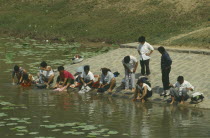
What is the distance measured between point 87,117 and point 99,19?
2669cm

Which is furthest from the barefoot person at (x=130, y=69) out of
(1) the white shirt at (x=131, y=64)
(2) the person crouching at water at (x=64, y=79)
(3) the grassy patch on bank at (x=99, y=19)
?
(3) the grassy patch on bank at (x=99, y=19)

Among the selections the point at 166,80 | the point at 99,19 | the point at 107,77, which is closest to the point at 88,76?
the point at 107,77

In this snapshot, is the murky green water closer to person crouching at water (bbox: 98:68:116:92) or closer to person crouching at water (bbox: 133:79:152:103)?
person crouching at water (bbox: 133:79:152:103)

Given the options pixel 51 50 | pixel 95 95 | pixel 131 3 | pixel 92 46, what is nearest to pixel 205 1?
pixel 131 3

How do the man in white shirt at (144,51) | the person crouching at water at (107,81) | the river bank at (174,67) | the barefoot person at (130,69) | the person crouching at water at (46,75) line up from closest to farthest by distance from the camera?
the river bank at (174,67) < the barefoot person at (130,69) < the person crouching at water at (107,81) < the man in white shirt at (144,51) < the person crouching at water at (46,75)

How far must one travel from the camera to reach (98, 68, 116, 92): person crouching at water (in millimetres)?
23766

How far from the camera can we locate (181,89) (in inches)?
840

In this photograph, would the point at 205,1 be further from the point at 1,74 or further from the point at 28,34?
the point at 1,74

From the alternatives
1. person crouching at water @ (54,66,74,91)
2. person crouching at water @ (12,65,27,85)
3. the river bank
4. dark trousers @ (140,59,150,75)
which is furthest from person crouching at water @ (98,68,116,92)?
person crouching at water @ (12,65,27,85)

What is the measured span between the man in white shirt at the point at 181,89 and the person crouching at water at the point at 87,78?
4.02 m

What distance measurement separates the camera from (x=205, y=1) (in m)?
44.1

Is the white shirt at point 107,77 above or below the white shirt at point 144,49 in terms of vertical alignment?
below

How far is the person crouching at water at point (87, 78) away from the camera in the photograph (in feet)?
79.8

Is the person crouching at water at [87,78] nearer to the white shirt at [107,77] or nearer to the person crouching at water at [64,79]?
the white shirt at [107,77]
